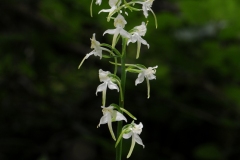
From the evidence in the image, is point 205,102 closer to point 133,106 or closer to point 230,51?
point 133,106

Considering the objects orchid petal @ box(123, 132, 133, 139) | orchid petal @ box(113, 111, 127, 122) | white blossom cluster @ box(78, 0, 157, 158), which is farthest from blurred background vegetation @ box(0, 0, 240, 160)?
orchid petal @ box(113, 111, 127, 122)

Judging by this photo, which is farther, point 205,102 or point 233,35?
point 205,102

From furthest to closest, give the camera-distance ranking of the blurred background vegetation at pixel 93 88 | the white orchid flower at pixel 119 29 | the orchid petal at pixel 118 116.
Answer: the blurred background vegetation at pixel 93 88, the white orchid flower at pixel 119 29, the orchid petal at pixel 118 116

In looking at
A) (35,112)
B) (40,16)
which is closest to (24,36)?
(40,16)

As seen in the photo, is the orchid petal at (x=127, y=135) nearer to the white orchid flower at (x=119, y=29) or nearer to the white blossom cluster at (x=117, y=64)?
the white blossom cluster at (x=117, y=64)

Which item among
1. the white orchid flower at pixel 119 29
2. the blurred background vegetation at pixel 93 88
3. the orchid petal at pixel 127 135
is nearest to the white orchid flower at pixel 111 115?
the orchid petal at pixel 127 135

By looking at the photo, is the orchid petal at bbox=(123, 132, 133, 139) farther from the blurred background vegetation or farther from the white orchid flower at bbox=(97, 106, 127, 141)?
the blurred background vegetation

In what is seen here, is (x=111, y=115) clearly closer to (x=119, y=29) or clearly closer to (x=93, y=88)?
(x=119, y=29)

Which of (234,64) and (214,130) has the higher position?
(234,64)
